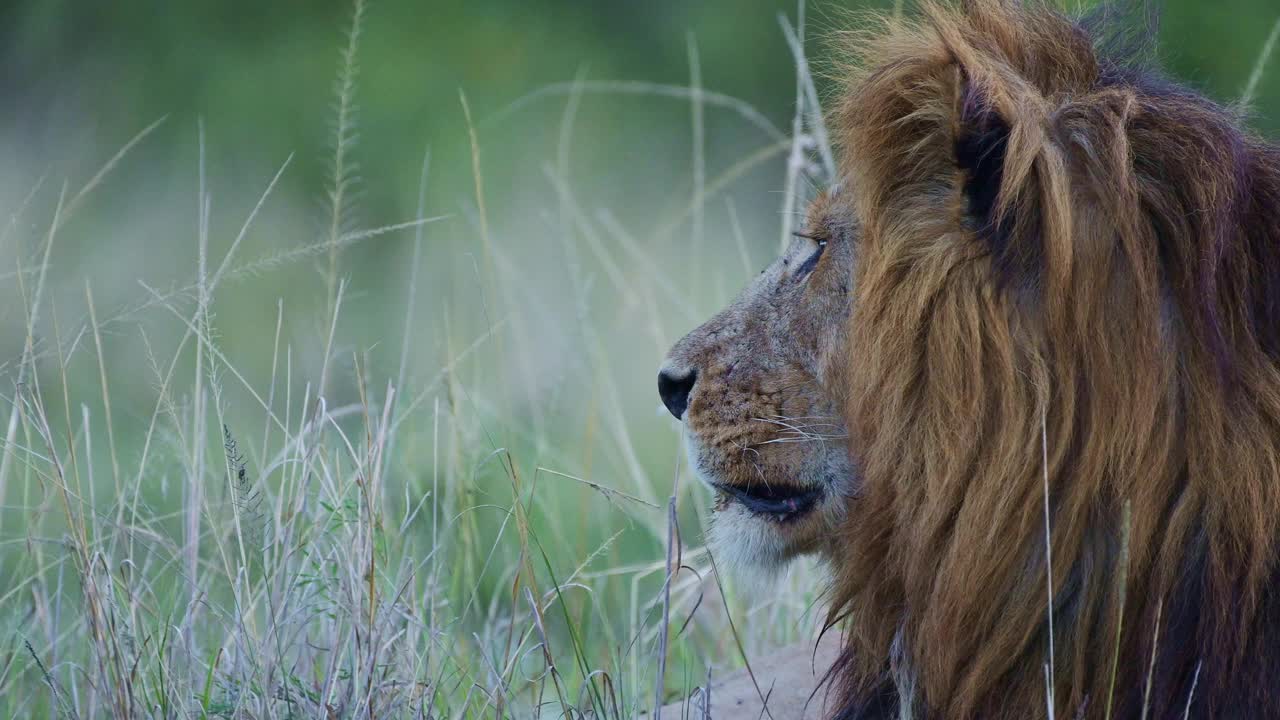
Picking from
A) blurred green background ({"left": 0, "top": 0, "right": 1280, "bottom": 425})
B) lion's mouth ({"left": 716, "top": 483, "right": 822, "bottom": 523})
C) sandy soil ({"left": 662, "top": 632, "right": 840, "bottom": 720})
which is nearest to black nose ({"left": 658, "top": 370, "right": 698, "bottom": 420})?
lion's mouth ({"left": 716, "top": 483, "right": 822, "bottom": 523})

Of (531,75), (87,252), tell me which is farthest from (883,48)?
(531,75)

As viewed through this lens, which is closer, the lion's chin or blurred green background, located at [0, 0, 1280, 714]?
the lion's chin

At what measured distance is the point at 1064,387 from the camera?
2.02m

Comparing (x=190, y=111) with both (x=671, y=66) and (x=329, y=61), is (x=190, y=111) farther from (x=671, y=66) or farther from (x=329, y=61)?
(x=671, y=66)

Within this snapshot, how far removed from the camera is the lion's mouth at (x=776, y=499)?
2.34 meters

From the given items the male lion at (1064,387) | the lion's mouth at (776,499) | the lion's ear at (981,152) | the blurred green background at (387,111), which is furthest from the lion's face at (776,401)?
the blurred green background at (387,111)

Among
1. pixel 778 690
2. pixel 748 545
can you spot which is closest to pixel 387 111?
pixel 778 690

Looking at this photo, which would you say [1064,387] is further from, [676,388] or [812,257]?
[676,388]

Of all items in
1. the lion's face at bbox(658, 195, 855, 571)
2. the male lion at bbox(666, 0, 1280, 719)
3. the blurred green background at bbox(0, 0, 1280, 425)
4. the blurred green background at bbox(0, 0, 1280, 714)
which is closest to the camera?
the male lion at bbox(666, 0, 1280, 719)

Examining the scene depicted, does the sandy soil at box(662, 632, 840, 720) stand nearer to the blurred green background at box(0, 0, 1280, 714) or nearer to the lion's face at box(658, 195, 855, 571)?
the lion's face at box(658, 195, 855, 571)

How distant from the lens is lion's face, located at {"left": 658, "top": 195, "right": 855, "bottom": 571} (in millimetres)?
2307

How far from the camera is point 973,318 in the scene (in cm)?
205

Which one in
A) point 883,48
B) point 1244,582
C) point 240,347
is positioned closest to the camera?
point 1244,582

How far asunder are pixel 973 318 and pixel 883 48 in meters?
0.53
